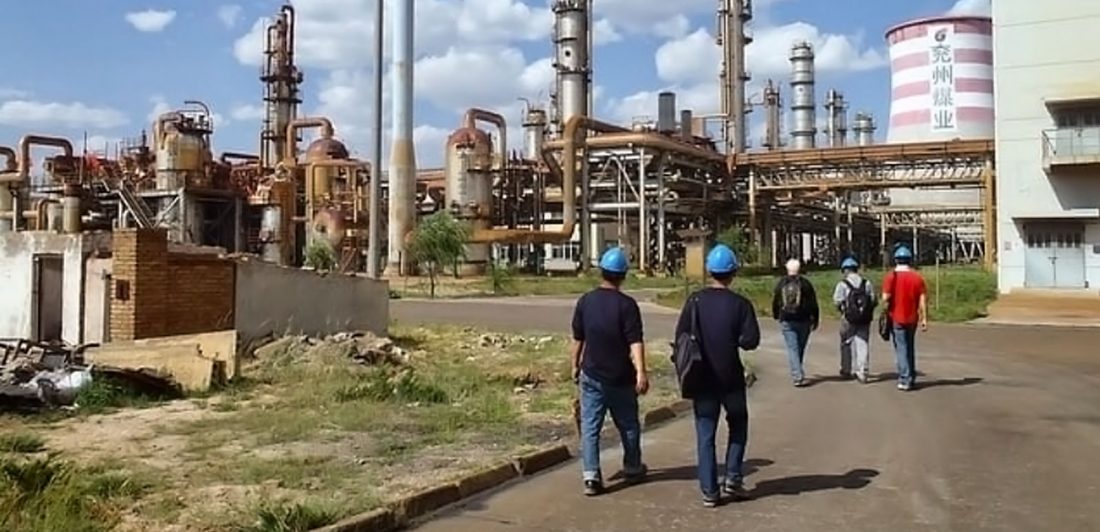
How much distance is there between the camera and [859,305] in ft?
44.3

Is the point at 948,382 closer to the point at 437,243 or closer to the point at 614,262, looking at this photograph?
the point at 614,262

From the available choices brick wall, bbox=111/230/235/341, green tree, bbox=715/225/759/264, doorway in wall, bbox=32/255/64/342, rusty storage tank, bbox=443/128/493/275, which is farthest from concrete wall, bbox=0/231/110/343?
green tree, bbox=715/225/759/264

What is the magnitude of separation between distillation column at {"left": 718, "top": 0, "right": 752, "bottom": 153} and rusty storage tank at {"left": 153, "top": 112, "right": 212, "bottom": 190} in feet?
Result: 105

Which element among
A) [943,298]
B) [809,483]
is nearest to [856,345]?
[809,483]

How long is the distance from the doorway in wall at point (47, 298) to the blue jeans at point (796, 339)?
1026 cm

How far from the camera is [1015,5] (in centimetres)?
3506

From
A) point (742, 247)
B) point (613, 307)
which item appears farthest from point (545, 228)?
point (613, 307)

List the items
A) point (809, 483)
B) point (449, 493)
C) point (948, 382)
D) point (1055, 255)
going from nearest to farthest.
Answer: point (449, 493) → point (809, 483) → point (948, 382) → point (1055, 255)

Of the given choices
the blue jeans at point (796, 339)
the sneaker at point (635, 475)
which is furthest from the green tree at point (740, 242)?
the sneaker at point (635, 475)

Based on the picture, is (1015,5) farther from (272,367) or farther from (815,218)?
(815,218)

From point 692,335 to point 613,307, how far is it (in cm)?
63

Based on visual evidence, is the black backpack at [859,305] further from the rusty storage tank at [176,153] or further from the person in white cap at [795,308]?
the rusty storage tank at [176,153]

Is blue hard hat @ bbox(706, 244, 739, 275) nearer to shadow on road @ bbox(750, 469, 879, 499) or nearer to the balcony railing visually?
shadow on road @ bbox(750, 469, 879, 499)

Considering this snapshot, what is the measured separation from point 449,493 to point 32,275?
35.3 ft
